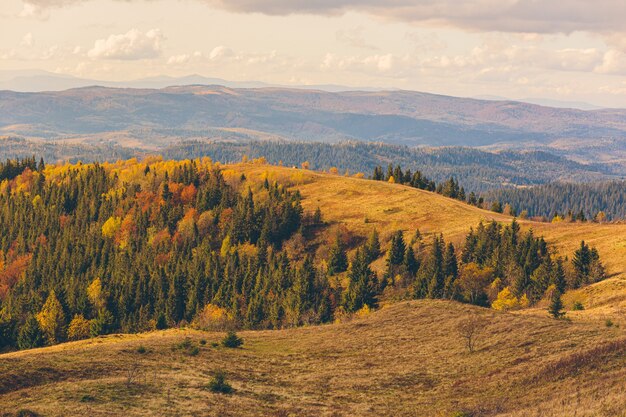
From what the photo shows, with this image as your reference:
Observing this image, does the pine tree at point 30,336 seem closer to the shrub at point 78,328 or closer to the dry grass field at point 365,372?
the shrub at point 78,328

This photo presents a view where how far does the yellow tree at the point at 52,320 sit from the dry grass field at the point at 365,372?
76.9m

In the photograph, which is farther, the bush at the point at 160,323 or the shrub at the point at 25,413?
the bush at the point at 160,323

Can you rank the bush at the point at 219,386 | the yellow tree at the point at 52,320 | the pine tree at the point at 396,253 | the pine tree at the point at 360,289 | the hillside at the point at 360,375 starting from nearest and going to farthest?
1. the hillside at the point at 360,375
2. the bush at the point at 219,386
3. the pine tree at the point at 360,289
4. the yellow tree at the point at 52,320
5. the pine tree at the point at 396,253

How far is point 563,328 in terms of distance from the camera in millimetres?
64125

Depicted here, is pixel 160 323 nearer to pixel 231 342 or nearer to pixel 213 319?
pixel 213 319

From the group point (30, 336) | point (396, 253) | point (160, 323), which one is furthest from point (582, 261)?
point (30, 336)

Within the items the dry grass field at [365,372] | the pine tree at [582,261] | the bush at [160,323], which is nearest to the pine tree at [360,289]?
the pine tree at [582,261]

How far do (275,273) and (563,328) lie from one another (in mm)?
96386

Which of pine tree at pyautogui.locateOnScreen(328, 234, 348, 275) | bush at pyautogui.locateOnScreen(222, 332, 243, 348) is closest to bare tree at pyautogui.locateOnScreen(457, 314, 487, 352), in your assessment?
bush at pyautogui.locateOnScreen(222, 332, 243, 348)

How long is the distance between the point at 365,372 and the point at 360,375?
41.7 inches

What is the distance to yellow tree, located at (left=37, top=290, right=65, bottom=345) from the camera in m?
140

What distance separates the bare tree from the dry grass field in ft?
2.63

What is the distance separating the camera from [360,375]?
59.0 metres

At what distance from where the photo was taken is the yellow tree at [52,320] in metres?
140
